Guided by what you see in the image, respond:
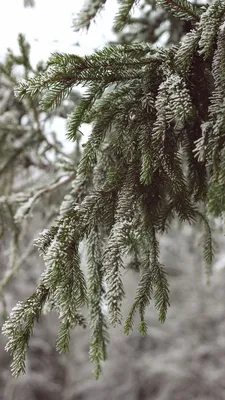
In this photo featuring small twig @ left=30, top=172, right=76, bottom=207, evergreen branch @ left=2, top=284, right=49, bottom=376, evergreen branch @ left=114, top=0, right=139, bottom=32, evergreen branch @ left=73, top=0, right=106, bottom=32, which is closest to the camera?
evergreen branch @ left=2, top=284, right=49, bottom=376

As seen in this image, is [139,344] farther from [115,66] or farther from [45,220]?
[115,66]

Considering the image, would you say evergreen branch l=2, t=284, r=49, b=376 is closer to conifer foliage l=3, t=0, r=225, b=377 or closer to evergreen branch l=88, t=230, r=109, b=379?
conifer foliage l=3, t=0, r=225, b=377

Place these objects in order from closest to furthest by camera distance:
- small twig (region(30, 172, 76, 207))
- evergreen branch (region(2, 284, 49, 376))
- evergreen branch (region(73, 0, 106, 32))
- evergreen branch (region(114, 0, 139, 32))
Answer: evergreen branch (region(2, 284, 49, 376)) < evergreen branch (region(114, 0, 139, 32)) < evergreen branch (region(73, 0, 106, 32)) < small twig (region(30, 172, 76, 207))

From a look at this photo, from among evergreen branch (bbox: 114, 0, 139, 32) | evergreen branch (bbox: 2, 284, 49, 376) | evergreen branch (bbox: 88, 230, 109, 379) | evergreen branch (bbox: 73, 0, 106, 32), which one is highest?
evergreen branch (bbox: 73, 0, 106, 32)

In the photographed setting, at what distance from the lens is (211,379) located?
596 centimetres

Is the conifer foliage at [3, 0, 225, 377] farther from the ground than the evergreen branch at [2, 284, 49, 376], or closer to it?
farther from the ground

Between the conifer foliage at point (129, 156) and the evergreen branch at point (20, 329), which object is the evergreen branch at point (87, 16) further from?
the evergreen branch at point (20, 329)

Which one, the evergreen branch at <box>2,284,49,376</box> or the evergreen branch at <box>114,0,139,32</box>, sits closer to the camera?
the evergreen branch at <box>2,284,49,376</box>

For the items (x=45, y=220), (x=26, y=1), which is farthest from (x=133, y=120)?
(x=45, y=220)

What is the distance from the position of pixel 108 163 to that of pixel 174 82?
39 cm

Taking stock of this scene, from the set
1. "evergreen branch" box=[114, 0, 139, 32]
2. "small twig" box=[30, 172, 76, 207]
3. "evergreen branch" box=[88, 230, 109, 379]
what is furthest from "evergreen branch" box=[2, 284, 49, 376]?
"small twig" box=[30, 172, 76, 207]

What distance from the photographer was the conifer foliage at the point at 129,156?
1.03 metres

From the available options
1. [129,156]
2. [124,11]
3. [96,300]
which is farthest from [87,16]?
[96,300]

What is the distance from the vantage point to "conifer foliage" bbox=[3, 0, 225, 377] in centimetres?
103
